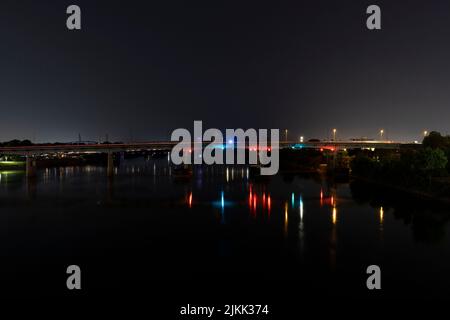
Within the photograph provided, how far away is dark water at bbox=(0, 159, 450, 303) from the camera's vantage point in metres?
13.8

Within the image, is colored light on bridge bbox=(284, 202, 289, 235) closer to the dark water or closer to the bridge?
the dark water

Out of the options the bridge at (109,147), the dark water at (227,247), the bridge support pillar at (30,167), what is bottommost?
the dark water at (227,247)

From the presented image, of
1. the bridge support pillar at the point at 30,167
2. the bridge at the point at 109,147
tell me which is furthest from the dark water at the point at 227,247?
the bridge at the point at 109,147

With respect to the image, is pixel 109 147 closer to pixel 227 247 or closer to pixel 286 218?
pixel 286 218

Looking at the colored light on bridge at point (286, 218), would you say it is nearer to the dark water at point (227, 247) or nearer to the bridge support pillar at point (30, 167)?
the dark water at point (227, 247)

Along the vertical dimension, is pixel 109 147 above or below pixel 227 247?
above

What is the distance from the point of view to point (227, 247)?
753 inches

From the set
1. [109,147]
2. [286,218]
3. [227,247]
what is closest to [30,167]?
[109,147]

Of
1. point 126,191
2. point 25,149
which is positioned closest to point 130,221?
point 126,191

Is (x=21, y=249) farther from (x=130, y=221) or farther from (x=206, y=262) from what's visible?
(x=206, y=262)

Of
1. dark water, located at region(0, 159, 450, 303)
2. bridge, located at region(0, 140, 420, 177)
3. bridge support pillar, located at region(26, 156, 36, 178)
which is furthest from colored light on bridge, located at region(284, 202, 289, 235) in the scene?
bridge support pillar, located at region(26, 156, 36, 178)

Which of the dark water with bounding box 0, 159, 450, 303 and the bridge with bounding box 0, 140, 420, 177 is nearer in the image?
the dark water with bounding box 0, 159, 450, 303

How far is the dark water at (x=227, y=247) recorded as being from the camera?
13.8 metres

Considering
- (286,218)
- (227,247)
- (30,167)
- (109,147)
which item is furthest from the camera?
(109,147)
